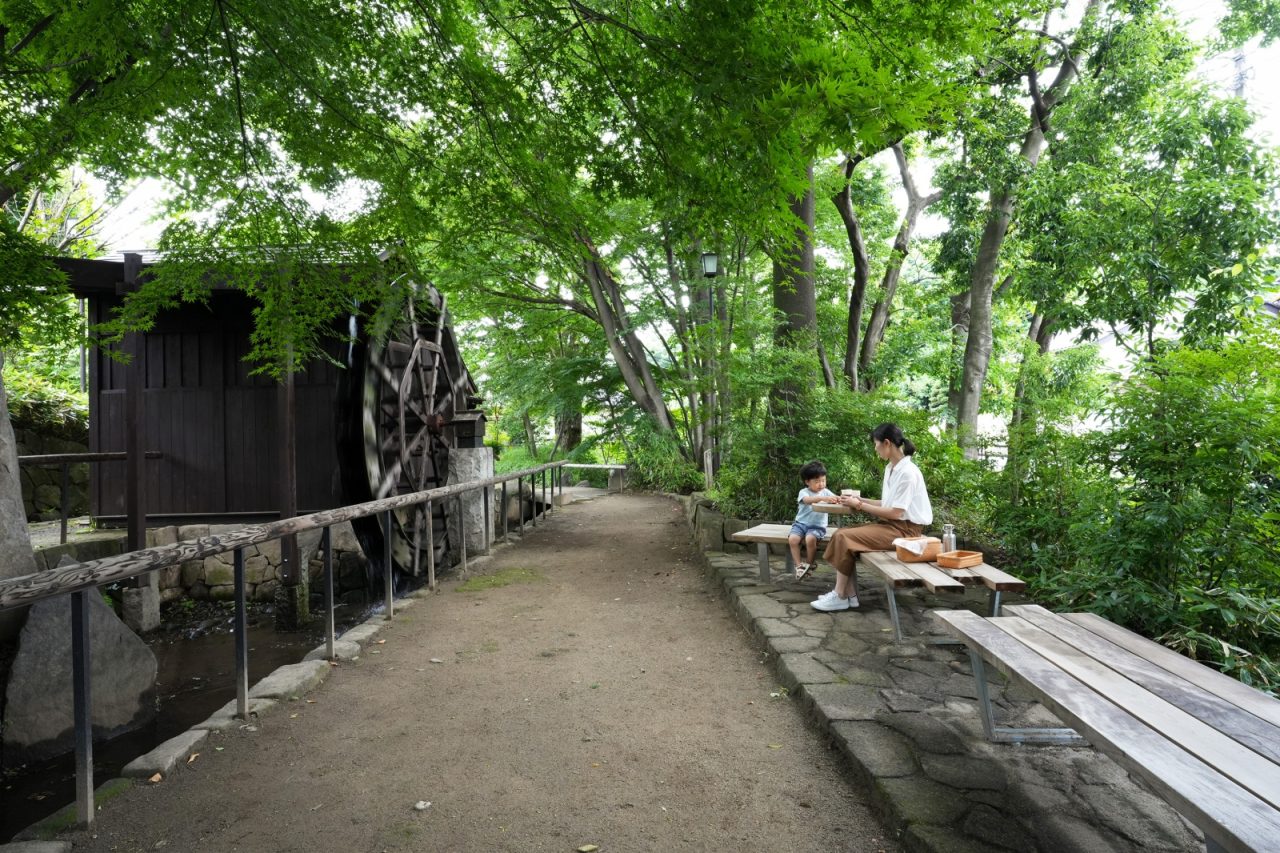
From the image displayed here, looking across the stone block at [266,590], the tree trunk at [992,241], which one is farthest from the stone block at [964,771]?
the stone block at [266,590]

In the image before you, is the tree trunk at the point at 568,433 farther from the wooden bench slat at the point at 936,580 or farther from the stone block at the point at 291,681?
the wooden bench slat at the point at 936,580

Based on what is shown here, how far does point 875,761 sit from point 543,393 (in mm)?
13245

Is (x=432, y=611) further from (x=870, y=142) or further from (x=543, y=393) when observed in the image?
(x=543, y=393)

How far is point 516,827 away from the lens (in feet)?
7.93

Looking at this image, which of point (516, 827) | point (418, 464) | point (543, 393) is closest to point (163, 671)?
point (418, 464)

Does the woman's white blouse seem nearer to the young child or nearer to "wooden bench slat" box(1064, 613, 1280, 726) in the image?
the young child

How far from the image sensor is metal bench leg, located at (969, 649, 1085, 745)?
2.68 meters

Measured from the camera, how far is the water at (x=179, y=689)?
12.8 ft

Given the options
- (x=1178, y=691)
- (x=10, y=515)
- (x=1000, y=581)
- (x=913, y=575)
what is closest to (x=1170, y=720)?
(x=1178, y=691)

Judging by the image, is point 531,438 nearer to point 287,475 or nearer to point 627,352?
point 627,352

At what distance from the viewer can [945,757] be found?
8.54 ft

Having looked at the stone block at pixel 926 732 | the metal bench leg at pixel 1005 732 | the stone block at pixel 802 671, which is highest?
the metal bench leg at pixel 1005 732

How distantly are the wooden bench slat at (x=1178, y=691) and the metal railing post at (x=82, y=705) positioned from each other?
3.49 meters

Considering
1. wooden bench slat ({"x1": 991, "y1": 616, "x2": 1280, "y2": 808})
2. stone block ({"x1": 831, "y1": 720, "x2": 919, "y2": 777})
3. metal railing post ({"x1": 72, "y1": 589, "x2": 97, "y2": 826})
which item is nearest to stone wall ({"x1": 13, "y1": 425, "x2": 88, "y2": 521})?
metal railing post ({"x1": 72, "y1": 589, "x2": 97, "y2": 826})
